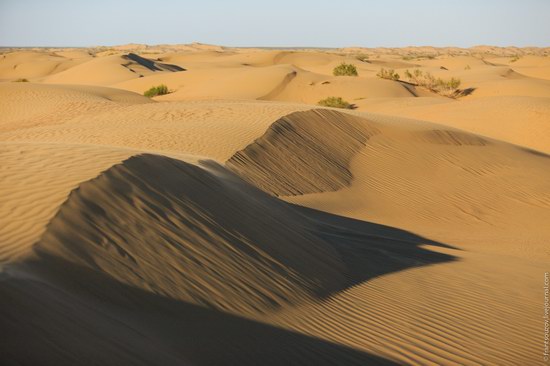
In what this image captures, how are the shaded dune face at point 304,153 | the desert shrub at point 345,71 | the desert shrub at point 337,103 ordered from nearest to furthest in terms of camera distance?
the shaded dune face at point 304,153, the desert shrub at point 337,103, the desert shrub at point 345,71

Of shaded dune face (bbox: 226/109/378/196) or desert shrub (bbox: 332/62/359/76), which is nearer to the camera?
shaded dune face (bbox: 226/109/378/196)

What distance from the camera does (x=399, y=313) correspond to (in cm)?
766

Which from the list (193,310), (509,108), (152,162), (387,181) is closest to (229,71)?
(509,108)

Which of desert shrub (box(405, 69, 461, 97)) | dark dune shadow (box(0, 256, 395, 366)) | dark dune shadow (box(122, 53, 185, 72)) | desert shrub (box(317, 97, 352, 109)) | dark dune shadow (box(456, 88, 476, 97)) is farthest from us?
dark dune shadow (box(122, 53, 185, 72))

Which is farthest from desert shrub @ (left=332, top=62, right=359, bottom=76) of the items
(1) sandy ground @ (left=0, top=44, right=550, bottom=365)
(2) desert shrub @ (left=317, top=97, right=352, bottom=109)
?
(1) sandy ground @ (left=0, top=44, right=550, bottom=365)

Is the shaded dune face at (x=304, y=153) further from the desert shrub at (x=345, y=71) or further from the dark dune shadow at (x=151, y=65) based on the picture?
the dark dune shadow at (x=151, y=65)

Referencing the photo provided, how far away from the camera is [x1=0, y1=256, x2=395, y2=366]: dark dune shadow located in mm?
4324

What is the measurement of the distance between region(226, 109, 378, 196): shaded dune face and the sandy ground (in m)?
0.06

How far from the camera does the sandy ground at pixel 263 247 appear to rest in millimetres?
5414

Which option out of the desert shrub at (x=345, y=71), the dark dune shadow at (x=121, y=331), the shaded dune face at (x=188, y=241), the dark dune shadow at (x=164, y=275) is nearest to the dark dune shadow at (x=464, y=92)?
the desert shrub at (x=345, y=71)

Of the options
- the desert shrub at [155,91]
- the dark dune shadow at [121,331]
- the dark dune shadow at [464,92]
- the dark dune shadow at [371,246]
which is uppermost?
the dark dune shadow at [464,92]

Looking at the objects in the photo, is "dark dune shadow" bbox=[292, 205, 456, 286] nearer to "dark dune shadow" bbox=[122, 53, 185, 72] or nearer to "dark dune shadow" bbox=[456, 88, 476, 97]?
"dark dune shadow" bbox=[456, 88, 476, 97]

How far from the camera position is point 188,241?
7355mm

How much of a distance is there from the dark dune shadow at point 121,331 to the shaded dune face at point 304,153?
7.18 meters
